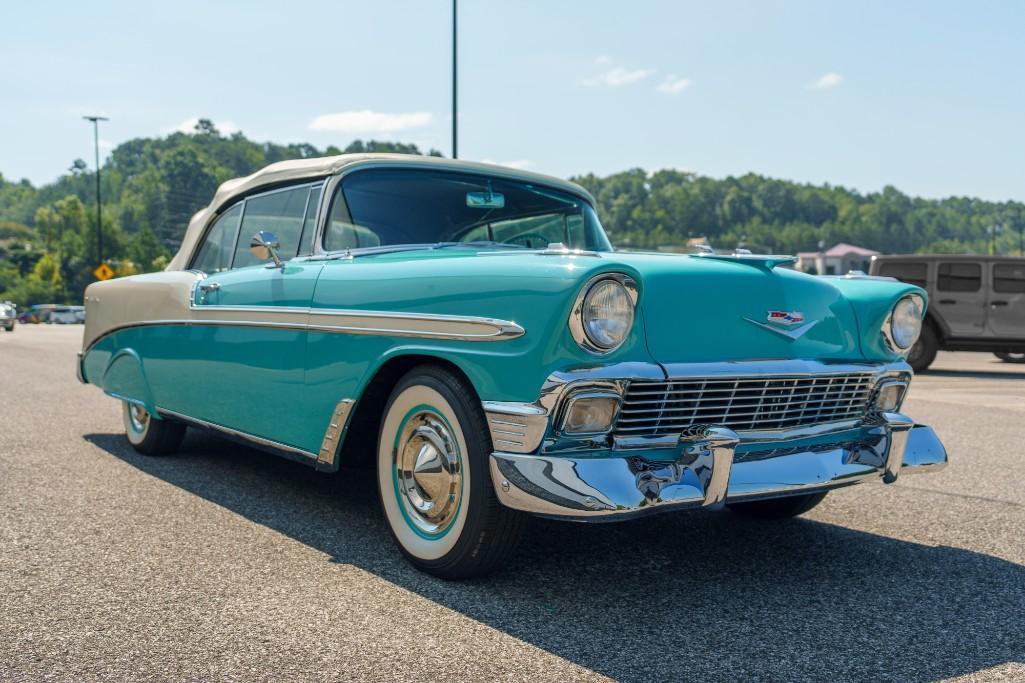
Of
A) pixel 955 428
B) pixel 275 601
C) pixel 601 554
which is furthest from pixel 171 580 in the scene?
pixel 955 428

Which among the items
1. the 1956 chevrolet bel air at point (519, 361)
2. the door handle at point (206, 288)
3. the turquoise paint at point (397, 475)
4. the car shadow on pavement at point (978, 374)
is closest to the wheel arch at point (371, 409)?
the 1956 chevrolet bel air at point (519, 361)

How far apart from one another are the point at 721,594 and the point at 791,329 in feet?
3.12

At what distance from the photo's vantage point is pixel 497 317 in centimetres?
309

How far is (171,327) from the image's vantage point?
5094mm

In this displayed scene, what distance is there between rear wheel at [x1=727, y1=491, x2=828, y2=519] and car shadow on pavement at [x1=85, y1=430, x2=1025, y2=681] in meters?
0.08

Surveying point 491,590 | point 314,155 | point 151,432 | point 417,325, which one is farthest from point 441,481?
point 314,155

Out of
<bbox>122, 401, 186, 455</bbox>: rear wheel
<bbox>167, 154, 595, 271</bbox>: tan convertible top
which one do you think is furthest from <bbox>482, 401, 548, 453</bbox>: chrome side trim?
<bbox>122, 401, 186, 455</bbox>: rear wheel

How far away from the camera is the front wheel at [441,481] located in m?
3.13

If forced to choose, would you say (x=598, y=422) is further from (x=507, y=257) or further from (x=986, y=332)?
(x=986, y=332)

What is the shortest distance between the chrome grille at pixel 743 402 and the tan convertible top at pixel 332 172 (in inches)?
71.7

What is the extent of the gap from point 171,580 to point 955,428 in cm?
615

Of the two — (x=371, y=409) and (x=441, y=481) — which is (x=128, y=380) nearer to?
(x=371, y=409)

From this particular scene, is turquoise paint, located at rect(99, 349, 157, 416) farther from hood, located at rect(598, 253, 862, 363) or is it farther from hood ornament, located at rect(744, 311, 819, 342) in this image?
hood ornament, located at rect(744, 311, 819, 342)

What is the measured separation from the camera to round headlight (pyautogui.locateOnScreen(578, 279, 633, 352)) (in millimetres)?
2945
